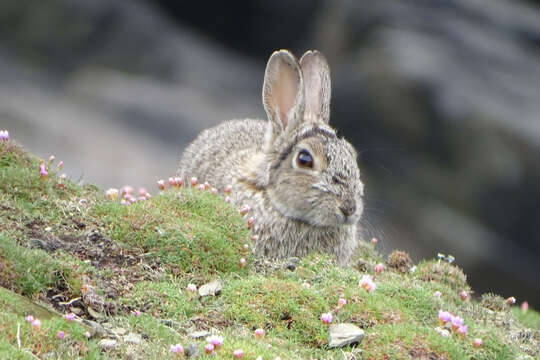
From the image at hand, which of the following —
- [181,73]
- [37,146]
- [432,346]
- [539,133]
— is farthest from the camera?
[181,73]

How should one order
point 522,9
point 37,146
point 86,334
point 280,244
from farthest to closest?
point 522,9 → point 37,146 → point 280,244 → point 86,334

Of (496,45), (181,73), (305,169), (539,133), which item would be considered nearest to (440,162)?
(539,133)

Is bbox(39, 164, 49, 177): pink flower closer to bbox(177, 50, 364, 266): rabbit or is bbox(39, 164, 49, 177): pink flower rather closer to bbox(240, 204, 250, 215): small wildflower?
bbox(240, 204, 250, 215): small wildflower

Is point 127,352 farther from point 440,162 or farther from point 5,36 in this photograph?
point 5,36

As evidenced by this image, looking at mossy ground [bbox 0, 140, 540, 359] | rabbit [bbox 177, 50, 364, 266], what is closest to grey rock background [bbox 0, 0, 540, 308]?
rabbit [bbox 177, 50, 364, 266]

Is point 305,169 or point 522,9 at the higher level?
point 522,9

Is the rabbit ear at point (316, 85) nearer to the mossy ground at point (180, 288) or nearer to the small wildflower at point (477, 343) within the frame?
the mossy ground at point (180, 288)

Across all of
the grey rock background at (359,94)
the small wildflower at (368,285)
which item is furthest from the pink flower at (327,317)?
the grey rock background at (359,94)
